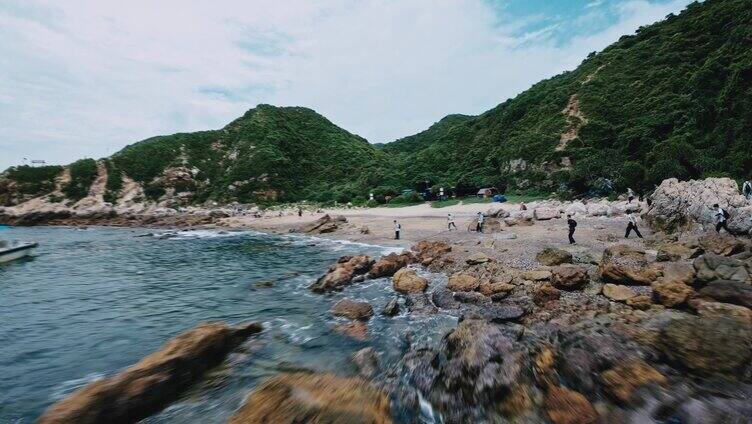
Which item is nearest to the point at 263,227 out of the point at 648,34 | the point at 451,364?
the point at 451,364

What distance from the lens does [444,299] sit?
43.2 ft

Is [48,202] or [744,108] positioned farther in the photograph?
[48,202]

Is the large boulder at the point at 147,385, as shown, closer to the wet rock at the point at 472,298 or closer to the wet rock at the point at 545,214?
the wet rock at the point at 472,298

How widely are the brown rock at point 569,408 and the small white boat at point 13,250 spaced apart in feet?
122

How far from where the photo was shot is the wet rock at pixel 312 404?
5406 mm

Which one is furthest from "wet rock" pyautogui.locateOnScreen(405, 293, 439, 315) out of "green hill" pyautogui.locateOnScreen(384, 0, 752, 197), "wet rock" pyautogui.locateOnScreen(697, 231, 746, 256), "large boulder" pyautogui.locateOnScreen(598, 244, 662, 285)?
"green hill" pyautogui.locateOnScreen(384, 0, 752, 197)

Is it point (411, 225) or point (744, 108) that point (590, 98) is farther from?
point (411, 225)

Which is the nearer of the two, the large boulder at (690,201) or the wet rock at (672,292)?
the wet rock at (672,292)

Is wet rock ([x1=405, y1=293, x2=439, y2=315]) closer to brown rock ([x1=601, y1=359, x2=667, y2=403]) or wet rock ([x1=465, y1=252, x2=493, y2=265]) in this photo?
wet rock ([x1=465, y1=252, x2=493, y2=265])

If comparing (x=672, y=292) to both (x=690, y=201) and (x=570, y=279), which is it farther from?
(x=690, y=201)

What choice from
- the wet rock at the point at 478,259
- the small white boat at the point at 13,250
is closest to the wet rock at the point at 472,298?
the wet rock at the point at 478,259

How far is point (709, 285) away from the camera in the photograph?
34.4 feet

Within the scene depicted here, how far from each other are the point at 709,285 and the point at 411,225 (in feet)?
87.2

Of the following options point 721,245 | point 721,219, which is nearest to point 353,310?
point 721,245
